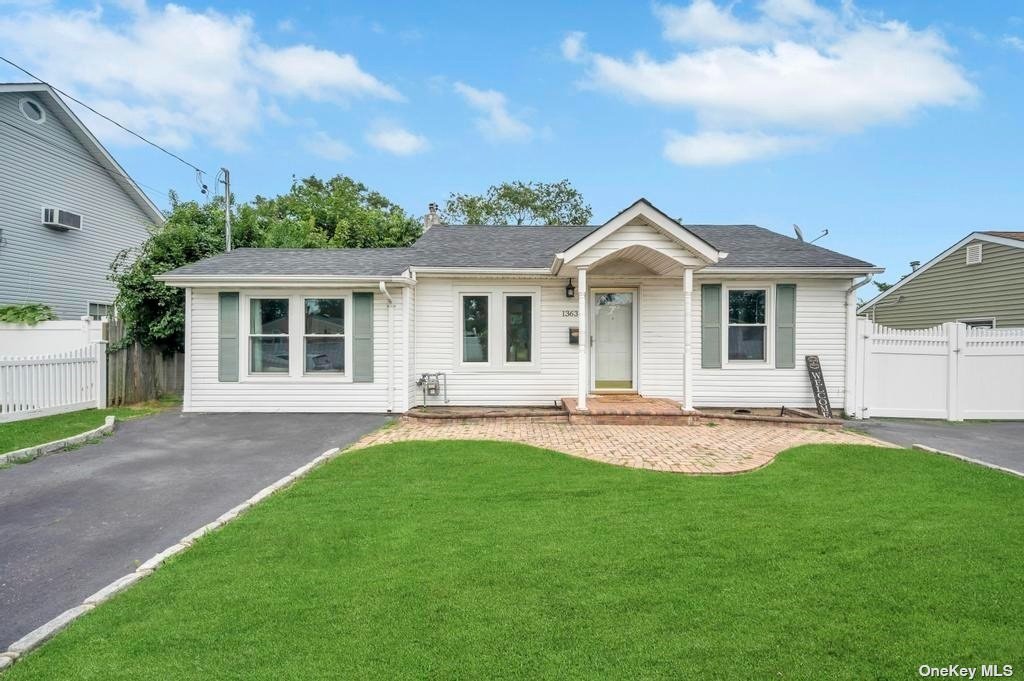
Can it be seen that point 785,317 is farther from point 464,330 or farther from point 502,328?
point 464,330

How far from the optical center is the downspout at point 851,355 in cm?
1107

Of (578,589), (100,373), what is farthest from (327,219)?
(578,589)

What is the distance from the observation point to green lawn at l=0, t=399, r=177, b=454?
794 cm

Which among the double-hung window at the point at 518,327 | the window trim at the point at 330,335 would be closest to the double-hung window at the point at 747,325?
the double-hung window at the point at 518,327

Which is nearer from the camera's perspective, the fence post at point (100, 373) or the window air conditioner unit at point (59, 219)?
the fence post at point (100, 373)

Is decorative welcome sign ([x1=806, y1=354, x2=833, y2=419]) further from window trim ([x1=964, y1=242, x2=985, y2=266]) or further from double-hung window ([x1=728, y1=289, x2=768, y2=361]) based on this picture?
window trim ([x1=964, y1=242, x2=985, y2=266])

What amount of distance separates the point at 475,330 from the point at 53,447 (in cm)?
707

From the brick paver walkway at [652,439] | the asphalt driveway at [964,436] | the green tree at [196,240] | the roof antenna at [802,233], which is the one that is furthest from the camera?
the roof antenna at [802,233]

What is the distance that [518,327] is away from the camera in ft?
37.5

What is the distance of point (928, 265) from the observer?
1609 centimetres

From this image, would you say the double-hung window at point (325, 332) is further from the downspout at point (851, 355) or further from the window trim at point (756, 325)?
the downspout at point (851, 355)

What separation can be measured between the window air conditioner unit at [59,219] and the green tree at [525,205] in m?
22.4

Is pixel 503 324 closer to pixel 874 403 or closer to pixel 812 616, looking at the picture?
pixel 874 403

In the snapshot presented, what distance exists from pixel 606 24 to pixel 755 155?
875 cm
